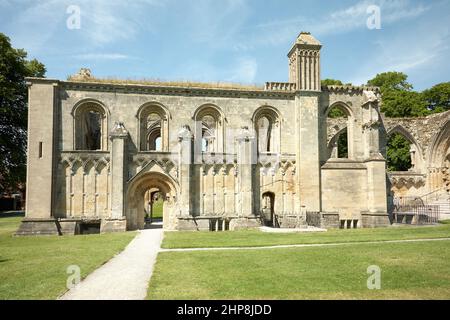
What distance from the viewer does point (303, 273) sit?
959 centimetres

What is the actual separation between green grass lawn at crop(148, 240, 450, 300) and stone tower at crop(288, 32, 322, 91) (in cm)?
1517

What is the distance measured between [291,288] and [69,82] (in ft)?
67.4

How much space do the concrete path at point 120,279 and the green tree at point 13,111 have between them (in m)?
23.2

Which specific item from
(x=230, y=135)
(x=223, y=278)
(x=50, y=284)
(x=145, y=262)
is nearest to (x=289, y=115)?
(x=230, y=135)

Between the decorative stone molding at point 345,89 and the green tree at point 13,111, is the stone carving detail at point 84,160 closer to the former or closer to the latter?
the green tree at point 13,111

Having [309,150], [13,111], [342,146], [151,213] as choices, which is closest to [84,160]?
[13,111]

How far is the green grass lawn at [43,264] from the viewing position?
27.1 ft

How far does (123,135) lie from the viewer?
76.3 ft

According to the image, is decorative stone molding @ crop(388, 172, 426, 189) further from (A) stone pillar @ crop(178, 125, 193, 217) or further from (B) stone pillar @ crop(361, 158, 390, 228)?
(A) stone pillar @ crop(178, 125, 193, 217)

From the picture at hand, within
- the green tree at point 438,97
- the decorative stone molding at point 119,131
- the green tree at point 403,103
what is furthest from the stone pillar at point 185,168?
the green tree at point 438,97

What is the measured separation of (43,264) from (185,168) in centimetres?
1314

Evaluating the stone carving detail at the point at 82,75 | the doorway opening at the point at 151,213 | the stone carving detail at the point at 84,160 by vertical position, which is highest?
the stone carving detail at the point at 82,75
